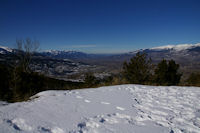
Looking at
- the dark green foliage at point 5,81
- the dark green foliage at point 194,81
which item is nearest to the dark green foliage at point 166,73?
the dark green foliage at point 194,81

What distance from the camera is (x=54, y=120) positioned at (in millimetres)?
1994

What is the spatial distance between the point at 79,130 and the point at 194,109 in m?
3.04

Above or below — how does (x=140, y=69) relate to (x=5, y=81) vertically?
above

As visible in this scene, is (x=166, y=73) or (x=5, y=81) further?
(x=166, y=73)

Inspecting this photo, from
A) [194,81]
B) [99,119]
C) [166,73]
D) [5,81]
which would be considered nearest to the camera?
[99,119]

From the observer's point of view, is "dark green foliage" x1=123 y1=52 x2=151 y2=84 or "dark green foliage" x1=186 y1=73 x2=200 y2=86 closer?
"dark green foliage" x1=186 y1=73 x2=200 y2=86

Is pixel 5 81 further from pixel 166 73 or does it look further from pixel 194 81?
pixel 194 81

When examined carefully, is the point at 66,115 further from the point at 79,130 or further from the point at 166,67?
the point at 166,67

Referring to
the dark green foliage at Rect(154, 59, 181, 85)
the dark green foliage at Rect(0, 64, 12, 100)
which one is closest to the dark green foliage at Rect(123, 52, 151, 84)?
the dark green foliage at Rect(154, 59, 181, 85)

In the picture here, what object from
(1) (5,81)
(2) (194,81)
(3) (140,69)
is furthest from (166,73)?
(1) (5,81)

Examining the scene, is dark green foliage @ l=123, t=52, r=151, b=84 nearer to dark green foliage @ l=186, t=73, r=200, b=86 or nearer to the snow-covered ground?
dark green foliage @ l=186, t=73, r=200, b=86

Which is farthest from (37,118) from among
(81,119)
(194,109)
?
(194,109)

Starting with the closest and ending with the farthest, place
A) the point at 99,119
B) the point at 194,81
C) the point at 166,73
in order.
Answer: the point at 99,119 → the point at 194,81 → the point at 166,73

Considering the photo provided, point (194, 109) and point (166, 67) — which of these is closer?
point (194, 109)
